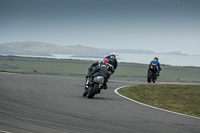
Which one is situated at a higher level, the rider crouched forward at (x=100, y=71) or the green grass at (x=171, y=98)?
the rider crouched forward at (x=100, y=71)

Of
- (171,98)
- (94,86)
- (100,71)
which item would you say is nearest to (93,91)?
(94,86)

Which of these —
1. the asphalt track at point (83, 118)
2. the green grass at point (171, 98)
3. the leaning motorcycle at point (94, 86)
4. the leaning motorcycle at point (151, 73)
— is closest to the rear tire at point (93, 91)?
the leaning motorcycle at point (94, 86)

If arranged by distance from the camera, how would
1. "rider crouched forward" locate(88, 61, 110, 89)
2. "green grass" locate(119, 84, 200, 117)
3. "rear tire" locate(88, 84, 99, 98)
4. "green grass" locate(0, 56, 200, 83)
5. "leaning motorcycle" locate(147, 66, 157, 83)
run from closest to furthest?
"green grass" locate(119, 84, 200, 117) → "rear tire" locate(88, 84, 99, 98) → "rider crouched forward" locate(88, 61, 110, 89) → "leaning motorcycle" locate(147, 66, 157, 83) → "green grass" locate(0, 56, 200, 83)

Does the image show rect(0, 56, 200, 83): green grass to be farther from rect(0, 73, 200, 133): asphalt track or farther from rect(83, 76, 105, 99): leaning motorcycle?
rect(0, 73, 200, 133): asphalt track

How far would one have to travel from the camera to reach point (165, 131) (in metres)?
9.43

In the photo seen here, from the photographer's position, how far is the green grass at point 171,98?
14633 millimetres

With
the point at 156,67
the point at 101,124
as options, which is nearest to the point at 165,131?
the point at 101,124

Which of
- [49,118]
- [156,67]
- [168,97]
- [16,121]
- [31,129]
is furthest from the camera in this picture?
[156,67]

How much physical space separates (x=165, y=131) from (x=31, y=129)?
9.86 feet

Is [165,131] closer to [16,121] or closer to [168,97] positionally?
[16,121]

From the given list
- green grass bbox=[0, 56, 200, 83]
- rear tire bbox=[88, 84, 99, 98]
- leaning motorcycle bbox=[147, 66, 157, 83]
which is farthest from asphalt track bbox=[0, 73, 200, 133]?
green grass bbox=[0, 56, 200, 83]

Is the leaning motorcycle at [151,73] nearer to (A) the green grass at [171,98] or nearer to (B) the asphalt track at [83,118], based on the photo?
(A) the green grass at [171,98]

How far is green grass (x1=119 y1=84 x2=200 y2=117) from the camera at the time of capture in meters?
14.6

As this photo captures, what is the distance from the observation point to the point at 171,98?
17.6 meters
